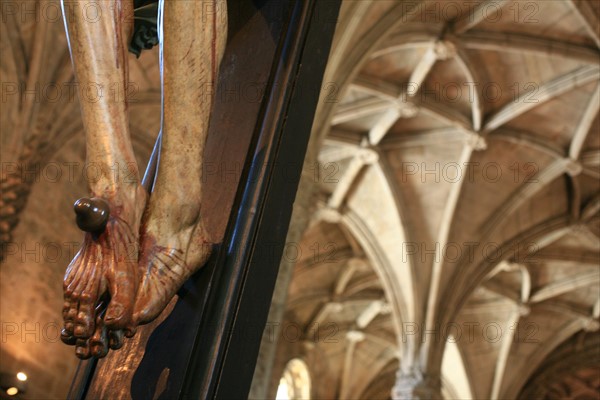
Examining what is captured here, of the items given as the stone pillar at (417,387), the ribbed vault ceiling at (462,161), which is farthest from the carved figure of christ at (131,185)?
the stone pillar at (417,387)

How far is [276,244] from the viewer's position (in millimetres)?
1033

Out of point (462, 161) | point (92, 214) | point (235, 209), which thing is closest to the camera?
point (92, 214)

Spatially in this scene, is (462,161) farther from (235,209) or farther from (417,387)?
(235,209)

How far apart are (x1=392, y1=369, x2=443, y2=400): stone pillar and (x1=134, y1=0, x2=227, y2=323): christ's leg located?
1257 centimetres

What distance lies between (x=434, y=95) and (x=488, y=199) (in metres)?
2.44

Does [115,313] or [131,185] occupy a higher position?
[131,185]

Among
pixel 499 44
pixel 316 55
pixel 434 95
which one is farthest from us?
pixel 434 95

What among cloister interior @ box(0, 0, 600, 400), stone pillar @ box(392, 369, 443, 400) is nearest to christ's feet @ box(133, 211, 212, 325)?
cloister interior @ box(0, 0, 600, 400)

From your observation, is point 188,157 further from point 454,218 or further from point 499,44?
point 454,218

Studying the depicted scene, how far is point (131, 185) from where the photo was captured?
2.89 feet

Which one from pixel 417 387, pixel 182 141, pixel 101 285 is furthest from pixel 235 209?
pixel 417 387

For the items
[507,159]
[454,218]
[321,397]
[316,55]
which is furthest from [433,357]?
[316,55]

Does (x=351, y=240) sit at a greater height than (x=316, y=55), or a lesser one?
greater

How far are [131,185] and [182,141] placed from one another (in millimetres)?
91
